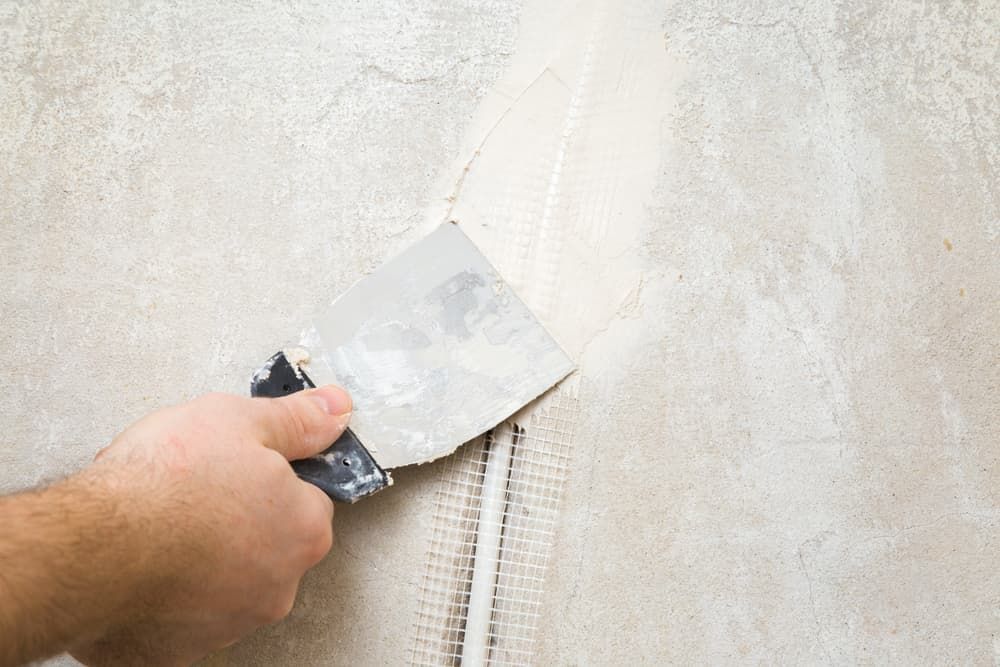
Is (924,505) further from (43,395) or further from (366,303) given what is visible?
(43,395)

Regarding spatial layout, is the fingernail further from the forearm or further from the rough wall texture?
the forearm

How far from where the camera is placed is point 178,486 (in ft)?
2.85

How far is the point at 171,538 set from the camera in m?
0.84

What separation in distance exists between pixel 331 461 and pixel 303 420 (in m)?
0.09

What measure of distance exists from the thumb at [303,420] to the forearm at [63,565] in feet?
0.66

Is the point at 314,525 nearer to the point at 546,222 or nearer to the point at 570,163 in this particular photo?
the point at 546,222

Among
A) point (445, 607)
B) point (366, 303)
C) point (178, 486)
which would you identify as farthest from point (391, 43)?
point (445, 607)

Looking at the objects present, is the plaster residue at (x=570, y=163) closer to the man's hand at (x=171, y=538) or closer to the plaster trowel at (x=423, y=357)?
the plaster trowel at (x=423, y=357)

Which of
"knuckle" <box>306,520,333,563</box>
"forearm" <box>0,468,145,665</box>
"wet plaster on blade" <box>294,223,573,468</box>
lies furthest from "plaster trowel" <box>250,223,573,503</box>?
"forearm" <box>0,468,145,665</box>

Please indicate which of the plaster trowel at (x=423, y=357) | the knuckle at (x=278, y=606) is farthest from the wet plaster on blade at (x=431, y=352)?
the knuckle at (x=278, y=606)

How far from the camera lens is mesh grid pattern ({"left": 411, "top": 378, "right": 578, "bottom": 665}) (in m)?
1.16

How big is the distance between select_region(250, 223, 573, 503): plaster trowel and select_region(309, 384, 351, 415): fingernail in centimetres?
3

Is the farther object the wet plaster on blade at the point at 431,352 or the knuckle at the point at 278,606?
the wet plaster on blade at the point at 431,352

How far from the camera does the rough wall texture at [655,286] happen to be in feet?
3.84
